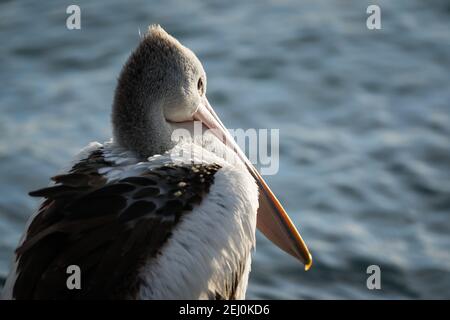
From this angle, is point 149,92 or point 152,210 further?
point 149,92

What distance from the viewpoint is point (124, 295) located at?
2895 millimetres

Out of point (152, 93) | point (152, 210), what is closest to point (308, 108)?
point (152, 93)

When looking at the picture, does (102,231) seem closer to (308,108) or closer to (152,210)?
(152,210)

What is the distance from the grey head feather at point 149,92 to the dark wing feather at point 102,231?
0.35 meters

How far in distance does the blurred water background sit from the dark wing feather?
2.00 m

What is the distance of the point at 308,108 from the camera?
689 cm

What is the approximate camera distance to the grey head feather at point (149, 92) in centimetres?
354

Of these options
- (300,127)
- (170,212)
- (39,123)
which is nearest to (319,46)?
(300,127)

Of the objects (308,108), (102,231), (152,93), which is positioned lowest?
(102,231)

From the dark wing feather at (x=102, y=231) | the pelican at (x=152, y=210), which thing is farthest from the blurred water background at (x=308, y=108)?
the dark wing feather at (x=102, y=231)

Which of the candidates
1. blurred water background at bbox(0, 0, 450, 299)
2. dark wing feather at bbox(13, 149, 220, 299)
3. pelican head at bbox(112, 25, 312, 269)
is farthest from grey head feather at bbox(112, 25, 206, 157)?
blurred water background at bbox(0, 0, 450, 299)

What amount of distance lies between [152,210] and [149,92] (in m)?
0.70

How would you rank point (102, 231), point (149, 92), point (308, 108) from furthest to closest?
point (308, 108), point (149, 92), point (102, 231)

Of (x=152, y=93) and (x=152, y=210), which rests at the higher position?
(x=152, y=93)
